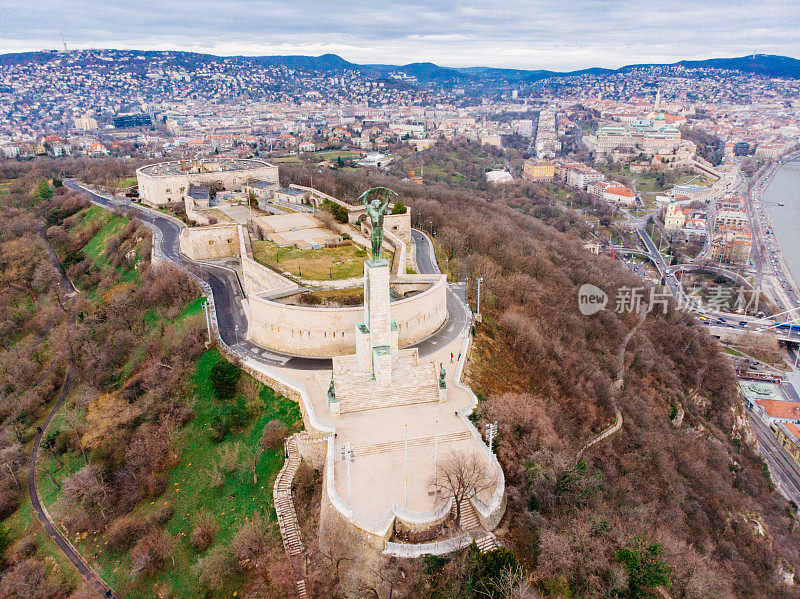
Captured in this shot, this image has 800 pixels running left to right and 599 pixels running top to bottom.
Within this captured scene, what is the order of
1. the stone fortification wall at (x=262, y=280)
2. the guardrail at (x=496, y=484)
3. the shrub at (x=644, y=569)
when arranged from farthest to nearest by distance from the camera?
the stone fortification wall at (x=262, y=280), the guardrail at (x=496, y=484), the shrub at (x=644, y=569)

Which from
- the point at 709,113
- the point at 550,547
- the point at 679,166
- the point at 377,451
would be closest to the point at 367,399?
the point at 377,451

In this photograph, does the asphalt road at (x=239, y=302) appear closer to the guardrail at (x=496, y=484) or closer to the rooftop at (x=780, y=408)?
the guardrail at (x=496, y=484)

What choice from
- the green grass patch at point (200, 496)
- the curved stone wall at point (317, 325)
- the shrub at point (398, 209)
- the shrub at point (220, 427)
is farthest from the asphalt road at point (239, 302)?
the shrub at point (220, 427)

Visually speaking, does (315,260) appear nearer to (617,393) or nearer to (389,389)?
(389,389)

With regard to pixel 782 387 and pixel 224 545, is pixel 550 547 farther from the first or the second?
pixel 782 387

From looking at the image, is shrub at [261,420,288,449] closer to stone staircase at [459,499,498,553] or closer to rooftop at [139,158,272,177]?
stone staircase at [459,499,498,553]

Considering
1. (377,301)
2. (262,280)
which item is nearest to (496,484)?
(377,301)
